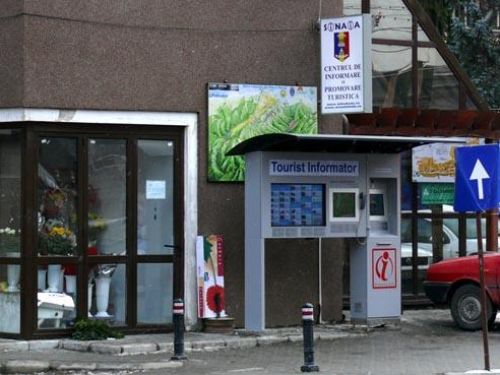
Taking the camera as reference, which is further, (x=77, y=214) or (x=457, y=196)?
(x=77, y=214)

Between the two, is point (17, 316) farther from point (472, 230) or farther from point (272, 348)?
point (472, 230)

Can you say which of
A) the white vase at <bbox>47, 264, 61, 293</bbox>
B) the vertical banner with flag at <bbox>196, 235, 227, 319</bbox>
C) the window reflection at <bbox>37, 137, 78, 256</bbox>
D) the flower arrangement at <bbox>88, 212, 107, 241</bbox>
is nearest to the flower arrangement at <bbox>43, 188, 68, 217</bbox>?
the window reflection at <bbox>37, 137, 78, 256</bbox>

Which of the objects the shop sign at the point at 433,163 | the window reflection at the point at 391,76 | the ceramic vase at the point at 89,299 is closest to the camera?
the ceramic vase at the point at 89,299

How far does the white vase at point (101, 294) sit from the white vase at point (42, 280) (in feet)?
2.51

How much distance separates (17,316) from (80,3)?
4.52 metres

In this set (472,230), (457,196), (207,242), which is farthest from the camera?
(472,230)

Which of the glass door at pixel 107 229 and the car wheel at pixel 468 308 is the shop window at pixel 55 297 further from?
the car wheel at pixel 468 308

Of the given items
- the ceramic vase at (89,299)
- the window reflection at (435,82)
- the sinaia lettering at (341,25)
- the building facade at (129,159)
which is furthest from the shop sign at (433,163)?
the ceramic vase at (89,299)

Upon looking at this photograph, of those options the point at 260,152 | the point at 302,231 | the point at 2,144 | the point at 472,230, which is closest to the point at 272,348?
the point at 302,231

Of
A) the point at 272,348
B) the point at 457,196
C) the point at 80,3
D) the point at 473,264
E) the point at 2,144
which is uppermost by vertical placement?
the point at 80,3

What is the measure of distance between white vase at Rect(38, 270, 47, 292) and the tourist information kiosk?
2901mm

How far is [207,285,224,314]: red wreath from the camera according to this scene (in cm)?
1460

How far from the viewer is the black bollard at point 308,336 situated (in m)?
11.2

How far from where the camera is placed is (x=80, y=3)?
1398 cm
